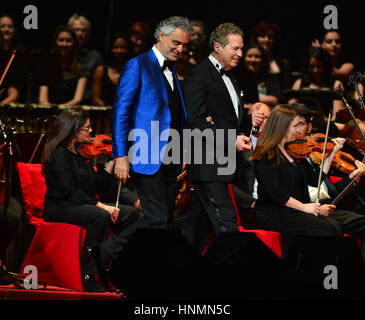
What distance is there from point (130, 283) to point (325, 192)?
2.32 metres

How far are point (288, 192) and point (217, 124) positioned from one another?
0.77 meters

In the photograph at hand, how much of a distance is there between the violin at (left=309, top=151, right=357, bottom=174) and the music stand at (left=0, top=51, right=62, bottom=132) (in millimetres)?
2060

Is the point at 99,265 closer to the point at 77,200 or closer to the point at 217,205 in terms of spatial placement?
the point at 217,205

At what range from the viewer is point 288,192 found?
3957 millimetres

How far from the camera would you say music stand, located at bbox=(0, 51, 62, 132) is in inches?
196

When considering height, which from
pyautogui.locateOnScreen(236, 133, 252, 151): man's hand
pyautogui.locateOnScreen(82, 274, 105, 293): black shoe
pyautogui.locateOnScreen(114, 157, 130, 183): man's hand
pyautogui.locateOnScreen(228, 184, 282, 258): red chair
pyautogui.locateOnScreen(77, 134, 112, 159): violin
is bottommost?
pyautogui.locateOnScreen(82, 274, 105, 293): black shoe

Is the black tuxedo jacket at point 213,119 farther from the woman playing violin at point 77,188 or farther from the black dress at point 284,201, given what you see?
the woman playing violin at point 77,188

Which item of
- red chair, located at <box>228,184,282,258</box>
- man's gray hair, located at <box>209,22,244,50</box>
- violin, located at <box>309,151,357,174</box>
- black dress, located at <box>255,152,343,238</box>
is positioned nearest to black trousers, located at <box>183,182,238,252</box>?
red chair, located at <box>228,184,282,258</box>

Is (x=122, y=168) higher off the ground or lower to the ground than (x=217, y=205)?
higher

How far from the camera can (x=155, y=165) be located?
10.3 ft

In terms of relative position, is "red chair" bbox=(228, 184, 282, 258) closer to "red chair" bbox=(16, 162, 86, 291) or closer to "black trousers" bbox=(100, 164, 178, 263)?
"black trousers" bbox=(100, 164, 178, 263)

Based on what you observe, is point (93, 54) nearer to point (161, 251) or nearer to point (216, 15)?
point (216, 15)

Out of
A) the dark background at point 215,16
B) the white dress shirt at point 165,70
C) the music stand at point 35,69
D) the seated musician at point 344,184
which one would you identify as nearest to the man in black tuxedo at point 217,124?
the white dress shirt at point 165,70

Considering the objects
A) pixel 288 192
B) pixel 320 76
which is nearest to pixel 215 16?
pixel 320 76
